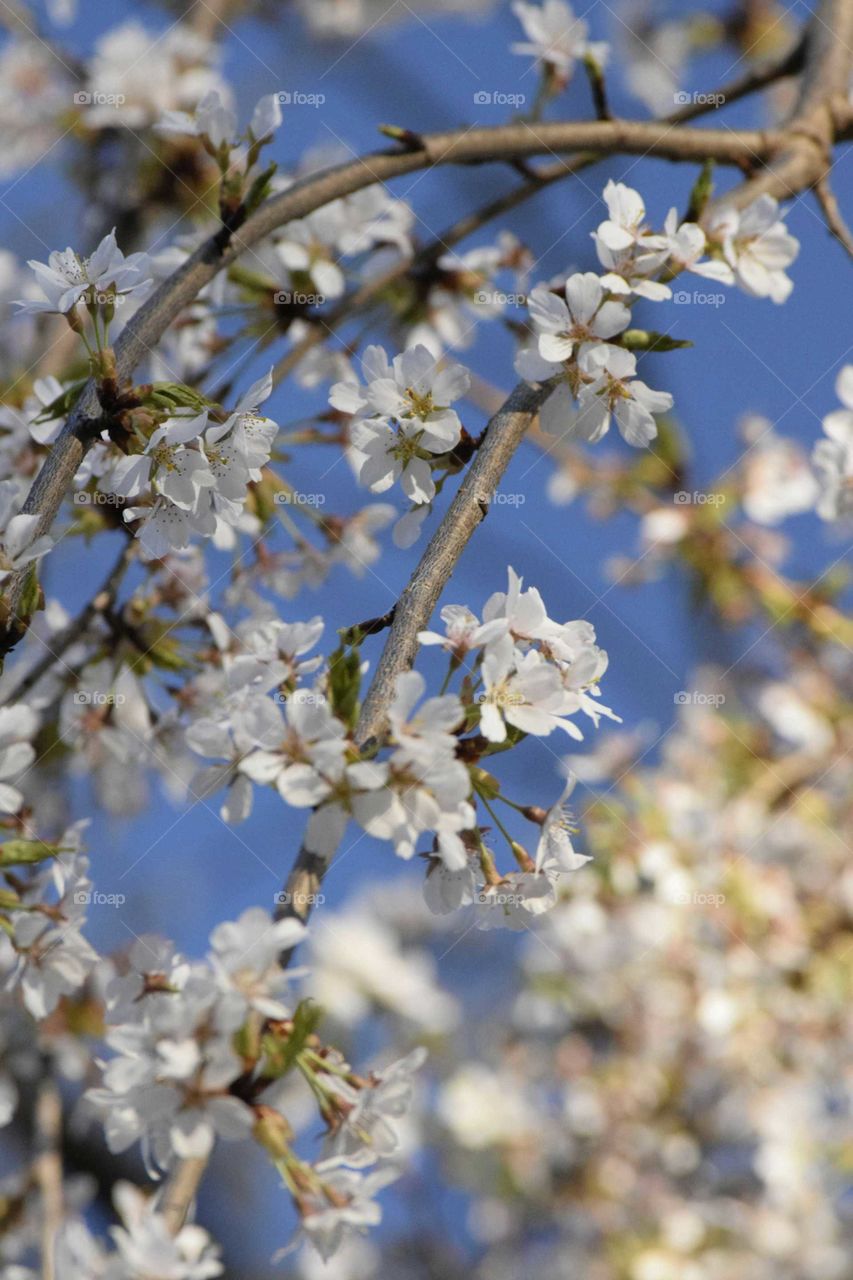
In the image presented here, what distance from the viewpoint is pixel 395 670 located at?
3.33 ft

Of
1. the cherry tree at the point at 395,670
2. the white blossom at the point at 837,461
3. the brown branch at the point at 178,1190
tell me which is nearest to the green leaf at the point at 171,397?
the cherry tree at the point at 395,670

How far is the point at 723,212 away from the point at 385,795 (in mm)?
892

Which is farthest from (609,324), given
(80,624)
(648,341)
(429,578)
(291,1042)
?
(80,624)

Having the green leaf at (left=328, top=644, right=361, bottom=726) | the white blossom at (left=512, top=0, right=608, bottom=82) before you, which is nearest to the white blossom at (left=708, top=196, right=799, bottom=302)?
the white blossom at (left=512, top=0, right=608, bottom=82)

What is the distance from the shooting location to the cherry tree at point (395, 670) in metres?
1.02

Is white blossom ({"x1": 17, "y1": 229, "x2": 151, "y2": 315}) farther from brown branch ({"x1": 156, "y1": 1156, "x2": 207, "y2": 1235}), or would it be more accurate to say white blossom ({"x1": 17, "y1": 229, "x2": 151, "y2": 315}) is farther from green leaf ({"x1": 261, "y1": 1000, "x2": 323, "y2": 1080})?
brown branch ({"x1": 156, "y1": 1156, "x2": 207, "y2": 1235})

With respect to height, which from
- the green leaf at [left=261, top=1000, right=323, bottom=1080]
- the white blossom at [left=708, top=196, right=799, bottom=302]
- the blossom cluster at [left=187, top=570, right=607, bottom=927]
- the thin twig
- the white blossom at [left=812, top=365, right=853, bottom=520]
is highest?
the white blossom at [left=708, top=196, right=799, bottom=302]

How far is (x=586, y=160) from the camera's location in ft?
5.85

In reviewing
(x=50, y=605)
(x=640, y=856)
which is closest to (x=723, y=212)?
(x=50, y=605)

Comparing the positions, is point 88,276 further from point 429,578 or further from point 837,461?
point 837,461

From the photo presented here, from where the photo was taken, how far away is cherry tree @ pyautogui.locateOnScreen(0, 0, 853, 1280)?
1.02 m

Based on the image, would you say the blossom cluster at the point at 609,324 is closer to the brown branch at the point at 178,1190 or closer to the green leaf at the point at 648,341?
the green leaf at the point at 648,341

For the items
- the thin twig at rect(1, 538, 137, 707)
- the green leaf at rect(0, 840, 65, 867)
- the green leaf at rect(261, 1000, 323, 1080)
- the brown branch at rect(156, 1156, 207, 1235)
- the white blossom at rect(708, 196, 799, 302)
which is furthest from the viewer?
the thin twig at rect(1, 538, 137, 707)

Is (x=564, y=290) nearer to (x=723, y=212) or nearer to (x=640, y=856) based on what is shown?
(x=723, y=212)
